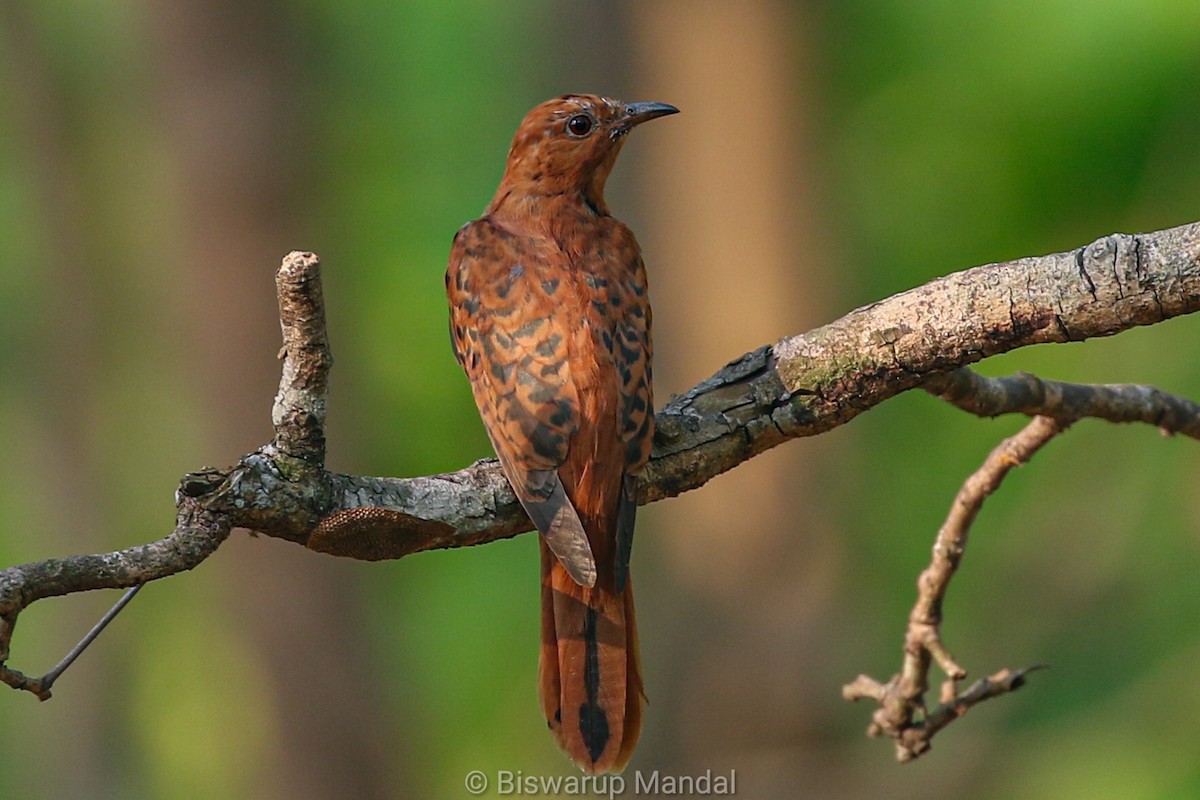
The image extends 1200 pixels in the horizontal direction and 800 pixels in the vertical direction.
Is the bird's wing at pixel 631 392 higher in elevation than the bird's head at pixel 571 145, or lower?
lower

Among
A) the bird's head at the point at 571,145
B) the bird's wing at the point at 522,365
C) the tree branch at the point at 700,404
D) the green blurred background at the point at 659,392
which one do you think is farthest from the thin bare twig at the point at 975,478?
the green blurred background at the point at 659,392

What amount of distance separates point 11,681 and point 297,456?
646mm

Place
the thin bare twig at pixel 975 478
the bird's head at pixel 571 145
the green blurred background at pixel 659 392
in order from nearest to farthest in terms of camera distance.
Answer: the thin bare twig at pixel 975 478 → the bird's head at pixel 571 145 → the green blurred background at pixel 659 392

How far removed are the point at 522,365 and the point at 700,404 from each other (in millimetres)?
521

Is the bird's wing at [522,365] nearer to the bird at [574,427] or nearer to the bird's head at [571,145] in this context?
the bird at [574,427]

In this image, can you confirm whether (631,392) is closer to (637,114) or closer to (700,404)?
(700,404)

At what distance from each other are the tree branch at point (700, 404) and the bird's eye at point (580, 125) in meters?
1.36

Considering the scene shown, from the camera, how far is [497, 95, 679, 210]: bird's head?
422cm

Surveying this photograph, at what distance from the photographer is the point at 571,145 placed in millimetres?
4242

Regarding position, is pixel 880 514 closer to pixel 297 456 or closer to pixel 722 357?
pixel 722 357

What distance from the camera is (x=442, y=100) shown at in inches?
452

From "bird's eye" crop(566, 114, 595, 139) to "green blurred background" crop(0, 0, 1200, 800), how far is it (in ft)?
8.20

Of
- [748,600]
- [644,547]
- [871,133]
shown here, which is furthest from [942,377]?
[871,133]

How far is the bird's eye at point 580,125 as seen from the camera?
427cm
